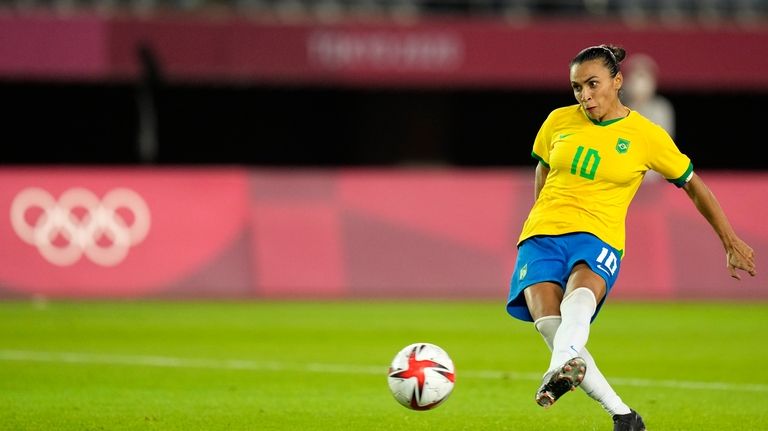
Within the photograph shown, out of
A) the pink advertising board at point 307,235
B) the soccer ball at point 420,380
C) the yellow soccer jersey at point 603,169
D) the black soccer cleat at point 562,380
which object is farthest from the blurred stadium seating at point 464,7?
the black soccer cleat at point 562,380

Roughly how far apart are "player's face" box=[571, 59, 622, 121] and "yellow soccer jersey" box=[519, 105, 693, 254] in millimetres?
163

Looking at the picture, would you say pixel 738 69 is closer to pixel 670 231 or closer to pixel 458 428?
pixel 670 231

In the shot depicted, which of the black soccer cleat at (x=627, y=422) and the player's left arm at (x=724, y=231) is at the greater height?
the player's left arm at (x=724, y=231)

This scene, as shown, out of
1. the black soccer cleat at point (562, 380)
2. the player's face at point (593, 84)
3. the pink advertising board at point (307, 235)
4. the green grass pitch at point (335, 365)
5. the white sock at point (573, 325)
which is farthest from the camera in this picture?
the pink advertising board at point (307, 235)

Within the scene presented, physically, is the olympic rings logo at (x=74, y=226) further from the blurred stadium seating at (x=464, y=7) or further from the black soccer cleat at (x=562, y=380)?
the black soccer cleat at (x=562, y=380)

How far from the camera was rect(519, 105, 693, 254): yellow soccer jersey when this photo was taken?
309 inches

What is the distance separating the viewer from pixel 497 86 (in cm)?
2791

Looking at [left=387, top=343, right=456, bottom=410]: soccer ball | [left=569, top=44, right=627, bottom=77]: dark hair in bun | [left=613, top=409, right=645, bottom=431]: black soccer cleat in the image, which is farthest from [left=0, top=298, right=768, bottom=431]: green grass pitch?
[left=569, top=44, right=627, bottom=77]: dark hair in bun

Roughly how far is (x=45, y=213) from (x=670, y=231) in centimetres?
823

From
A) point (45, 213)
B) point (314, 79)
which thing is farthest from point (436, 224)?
point (314, 79)

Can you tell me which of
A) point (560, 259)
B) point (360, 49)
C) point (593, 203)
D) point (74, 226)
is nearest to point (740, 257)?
point (593, 203)

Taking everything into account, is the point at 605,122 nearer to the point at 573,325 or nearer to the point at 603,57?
the point at 603,57

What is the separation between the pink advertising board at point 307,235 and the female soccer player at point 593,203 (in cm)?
1096

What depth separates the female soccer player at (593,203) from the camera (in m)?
7.73
